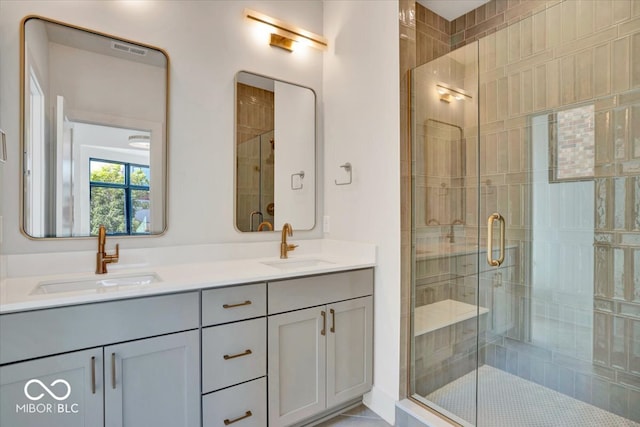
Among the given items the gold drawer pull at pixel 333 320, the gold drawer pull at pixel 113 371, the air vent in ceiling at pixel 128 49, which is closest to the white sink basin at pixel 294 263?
the gold drawer pull at pixel 333 320

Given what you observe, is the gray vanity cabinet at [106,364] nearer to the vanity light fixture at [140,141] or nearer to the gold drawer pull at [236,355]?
the gold drawer pull at [236,355]

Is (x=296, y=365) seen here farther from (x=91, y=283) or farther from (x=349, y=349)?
(x=91, y=283)

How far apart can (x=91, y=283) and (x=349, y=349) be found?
1.43 metres

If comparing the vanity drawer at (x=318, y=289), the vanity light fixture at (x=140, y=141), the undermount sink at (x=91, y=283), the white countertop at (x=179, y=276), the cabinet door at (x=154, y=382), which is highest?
the vanity light fixture at (x=140, y=141)

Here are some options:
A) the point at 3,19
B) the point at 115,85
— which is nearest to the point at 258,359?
the point at 115,85

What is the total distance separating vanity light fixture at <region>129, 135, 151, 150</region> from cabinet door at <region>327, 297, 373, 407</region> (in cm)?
138

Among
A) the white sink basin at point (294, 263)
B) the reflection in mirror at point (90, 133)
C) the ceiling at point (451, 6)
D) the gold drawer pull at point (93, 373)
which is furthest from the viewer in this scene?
the ceiling at point (451, 6)

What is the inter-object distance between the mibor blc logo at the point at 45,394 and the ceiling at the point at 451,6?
125 inches

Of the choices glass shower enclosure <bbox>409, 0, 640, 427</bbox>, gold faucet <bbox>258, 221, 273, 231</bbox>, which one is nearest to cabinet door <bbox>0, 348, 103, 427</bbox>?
gold faucet <bbox>258, 221, 273, 231</bbox>

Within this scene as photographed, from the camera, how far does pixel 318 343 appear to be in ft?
5.90

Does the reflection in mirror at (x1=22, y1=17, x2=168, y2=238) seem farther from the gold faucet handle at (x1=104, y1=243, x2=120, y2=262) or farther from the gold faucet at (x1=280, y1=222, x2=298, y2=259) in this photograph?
the gold faucet at (x1=280, y1=222, x2=298, y2=259)

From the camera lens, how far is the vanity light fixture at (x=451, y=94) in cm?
200

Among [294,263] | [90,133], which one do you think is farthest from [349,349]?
[90,133]

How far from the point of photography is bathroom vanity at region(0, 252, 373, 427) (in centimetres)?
115
